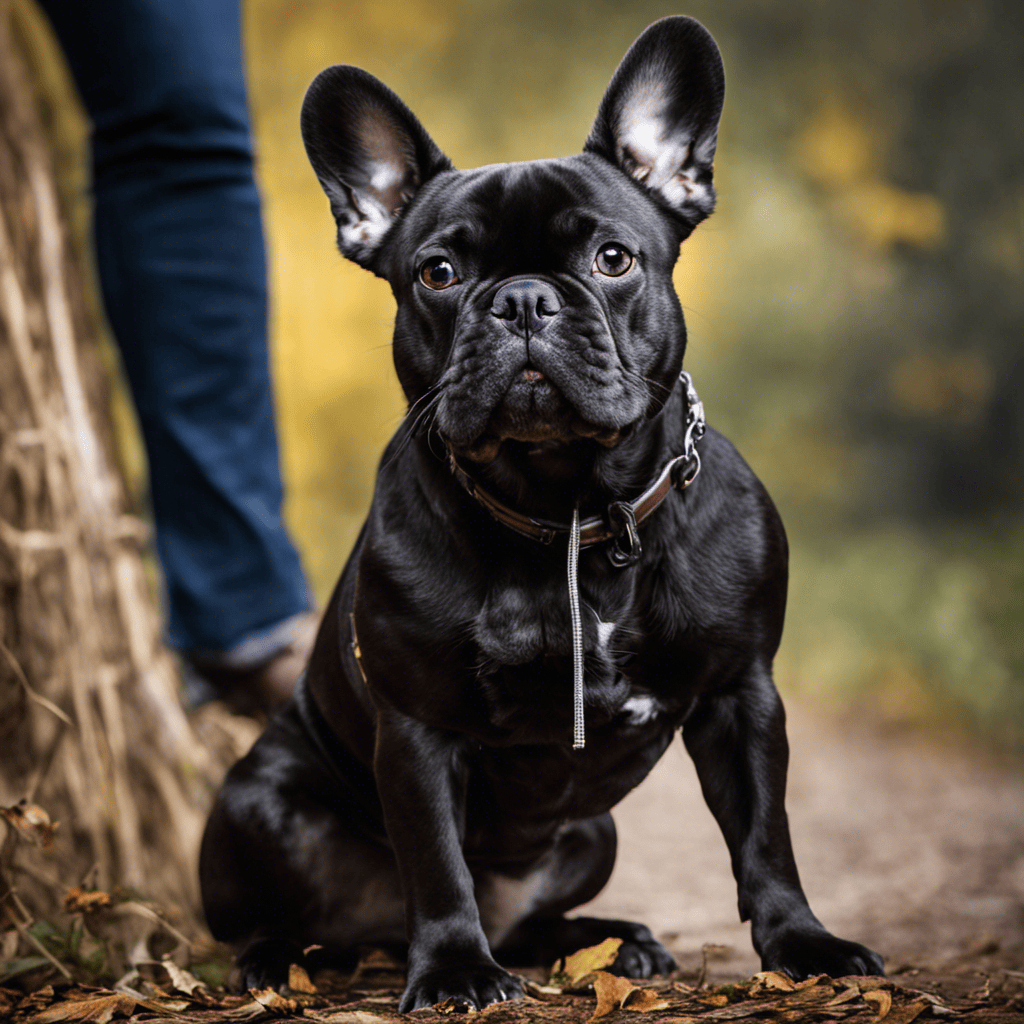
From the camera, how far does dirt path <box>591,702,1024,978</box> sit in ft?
8.26

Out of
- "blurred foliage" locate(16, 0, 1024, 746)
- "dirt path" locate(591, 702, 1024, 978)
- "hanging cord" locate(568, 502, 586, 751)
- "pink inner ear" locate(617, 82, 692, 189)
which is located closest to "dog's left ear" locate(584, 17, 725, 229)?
"pink inner ear" locate(617, 82, 692, 189)

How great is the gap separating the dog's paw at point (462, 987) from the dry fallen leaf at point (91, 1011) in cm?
38

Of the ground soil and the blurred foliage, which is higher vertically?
the blurred foliage

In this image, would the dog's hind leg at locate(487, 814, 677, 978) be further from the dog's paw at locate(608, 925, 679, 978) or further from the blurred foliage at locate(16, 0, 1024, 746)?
the blurred foliage at locate(16, 0, 1024, 746)

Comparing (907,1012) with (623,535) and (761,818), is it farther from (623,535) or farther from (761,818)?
(623,535)

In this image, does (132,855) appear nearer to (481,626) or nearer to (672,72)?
(481,626)

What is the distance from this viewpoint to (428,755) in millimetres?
1750

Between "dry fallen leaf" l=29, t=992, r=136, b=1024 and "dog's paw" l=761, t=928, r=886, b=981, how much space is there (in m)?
0.87

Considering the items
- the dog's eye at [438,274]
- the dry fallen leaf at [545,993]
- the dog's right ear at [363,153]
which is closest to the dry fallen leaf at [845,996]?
the dry fallen leaf at [545,993]

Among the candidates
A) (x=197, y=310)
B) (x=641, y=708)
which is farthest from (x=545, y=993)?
(x=197, y=310)

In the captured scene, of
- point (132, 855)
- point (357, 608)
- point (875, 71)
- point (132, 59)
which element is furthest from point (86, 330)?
point (875, 71)

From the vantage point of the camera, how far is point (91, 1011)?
165 cm

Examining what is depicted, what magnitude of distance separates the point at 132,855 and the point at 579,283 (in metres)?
1.62

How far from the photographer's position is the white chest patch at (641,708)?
5.75ft
